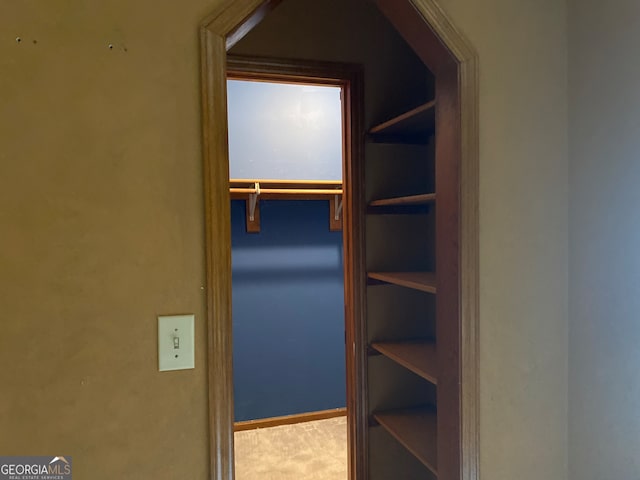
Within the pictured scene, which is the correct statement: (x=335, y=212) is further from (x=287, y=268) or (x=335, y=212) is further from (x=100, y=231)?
(x=100, y=231)

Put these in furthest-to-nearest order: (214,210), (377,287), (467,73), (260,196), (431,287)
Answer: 1. (260,196)
2. (377,287)
3. (431,287)
4. (467,73)
5. (214,210)

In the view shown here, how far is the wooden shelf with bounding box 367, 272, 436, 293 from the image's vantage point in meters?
1.57

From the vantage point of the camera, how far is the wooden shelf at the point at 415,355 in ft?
5.44

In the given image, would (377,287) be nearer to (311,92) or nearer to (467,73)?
(467,73)

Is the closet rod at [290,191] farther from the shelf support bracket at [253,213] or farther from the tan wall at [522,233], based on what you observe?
the tan wall at [522,233]

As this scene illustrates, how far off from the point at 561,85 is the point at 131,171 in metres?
1.13

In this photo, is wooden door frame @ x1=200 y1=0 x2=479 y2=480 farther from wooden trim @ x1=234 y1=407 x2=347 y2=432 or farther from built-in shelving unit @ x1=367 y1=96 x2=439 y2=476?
wooden trim @ x1=234 y1=407 x2=347 y2=432

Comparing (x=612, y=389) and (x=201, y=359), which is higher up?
(x=201, y=359)

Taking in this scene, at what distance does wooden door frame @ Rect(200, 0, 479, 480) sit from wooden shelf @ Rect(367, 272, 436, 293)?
0.96ft

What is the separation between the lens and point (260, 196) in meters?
2.93

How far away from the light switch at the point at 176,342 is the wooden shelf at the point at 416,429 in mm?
1066

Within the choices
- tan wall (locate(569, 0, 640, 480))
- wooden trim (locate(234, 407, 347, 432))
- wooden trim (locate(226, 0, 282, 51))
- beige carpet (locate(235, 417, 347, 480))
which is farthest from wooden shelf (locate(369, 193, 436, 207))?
wooden trim (locate(234, 407, 347, 432))

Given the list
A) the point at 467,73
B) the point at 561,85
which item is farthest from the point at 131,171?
the point at 561,85

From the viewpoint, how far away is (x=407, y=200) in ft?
5.91
